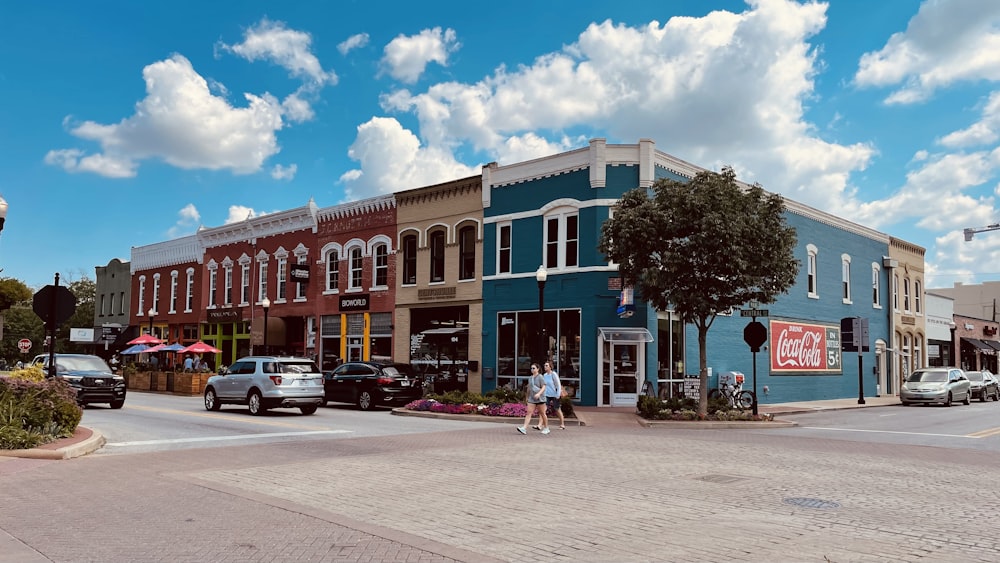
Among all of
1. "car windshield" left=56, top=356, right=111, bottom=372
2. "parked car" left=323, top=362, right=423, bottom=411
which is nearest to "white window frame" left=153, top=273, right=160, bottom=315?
"car windshield" left=56, top=356, right=111, bottom=372

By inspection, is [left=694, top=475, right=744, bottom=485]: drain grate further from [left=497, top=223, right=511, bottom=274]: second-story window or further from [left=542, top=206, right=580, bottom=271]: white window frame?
[left=497, top=223, right=511, bottom=274]: second-story window

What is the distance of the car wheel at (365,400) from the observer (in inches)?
983

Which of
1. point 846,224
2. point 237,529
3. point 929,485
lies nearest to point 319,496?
point 237,529

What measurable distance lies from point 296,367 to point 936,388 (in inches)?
1009

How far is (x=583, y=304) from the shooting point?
2606 centimetres

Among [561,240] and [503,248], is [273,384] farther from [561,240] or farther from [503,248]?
[561,240]

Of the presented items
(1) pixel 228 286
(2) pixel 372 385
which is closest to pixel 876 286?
(2) pixel 372 385

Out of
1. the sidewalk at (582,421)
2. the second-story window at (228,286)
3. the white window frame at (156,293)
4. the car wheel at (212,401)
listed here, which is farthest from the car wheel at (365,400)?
the white window frame at (156,293)

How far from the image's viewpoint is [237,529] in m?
7.33

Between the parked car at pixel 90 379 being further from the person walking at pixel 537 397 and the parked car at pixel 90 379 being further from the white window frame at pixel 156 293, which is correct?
the white window frame at pixel 156 293

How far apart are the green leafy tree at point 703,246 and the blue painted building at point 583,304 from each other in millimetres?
2454

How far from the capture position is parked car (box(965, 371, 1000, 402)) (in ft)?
118

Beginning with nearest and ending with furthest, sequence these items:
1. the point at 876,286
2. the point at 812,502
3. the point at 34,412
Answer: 1. the point at 812,502
2. the point at 34,412
3. the point at 876,286

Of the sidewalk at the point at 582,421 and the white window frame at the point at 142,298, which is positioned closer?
the sidewalk at the point at 582,421
